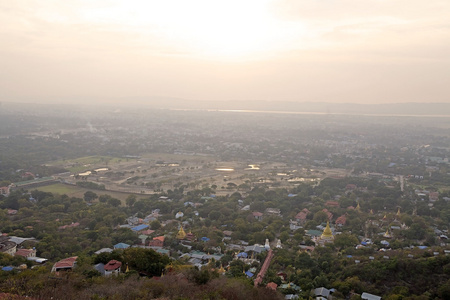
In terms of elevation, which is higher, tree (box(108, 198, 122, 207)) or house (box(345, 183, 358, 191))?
tree (box(108, 198, 122, 207))

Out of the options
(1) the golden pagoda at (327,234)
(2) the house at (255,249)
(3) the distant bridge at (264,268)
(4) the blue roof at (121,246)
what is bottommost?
(3) the distant bridge at (264,268)

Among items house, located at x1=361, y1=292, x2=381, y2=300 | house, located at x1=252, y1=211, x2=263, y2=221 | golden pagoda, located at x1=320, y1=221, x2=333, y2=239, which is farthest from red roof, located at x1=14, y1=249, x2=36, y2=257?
golden pagoda, located at x1=320, y1=221, x2=333, y2=239

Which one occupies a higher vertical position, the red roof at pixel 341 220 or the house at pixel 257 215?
the red roof at pixel 341 220

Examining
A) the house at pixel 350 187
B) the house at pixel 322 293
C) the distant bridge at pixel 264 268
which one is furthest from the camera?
the house at pixel 350 187

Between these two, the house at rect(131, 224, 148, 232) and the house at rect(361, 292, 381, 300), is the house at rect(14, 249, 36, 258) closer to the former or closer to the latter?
the house at rect(131, 224, 148, 232)

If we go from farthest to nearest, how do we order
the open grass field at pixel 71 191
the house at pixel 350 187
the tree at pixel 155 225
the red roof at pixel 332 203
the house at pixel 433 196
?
the house at pixel 350 187, the open grass field at pixel 71 191, the house at pixel 433 196, the red roof at pixel 332 203, the tree at pixel 155 225

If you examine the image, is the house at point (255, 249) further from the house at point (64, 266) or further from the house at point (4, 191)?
the house at point (4, 191)

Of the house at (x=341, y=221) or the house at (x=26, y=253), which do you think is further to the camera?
the house at (x=341, y=221)

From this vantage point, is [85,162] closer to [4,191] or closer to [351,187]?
[4,191]

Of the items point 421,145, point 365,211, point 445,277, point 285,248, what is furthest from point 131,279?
point 421,145

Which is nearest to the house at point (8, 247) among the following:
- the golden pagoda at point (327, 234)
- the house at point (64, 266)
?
the house at point (64, 266)
